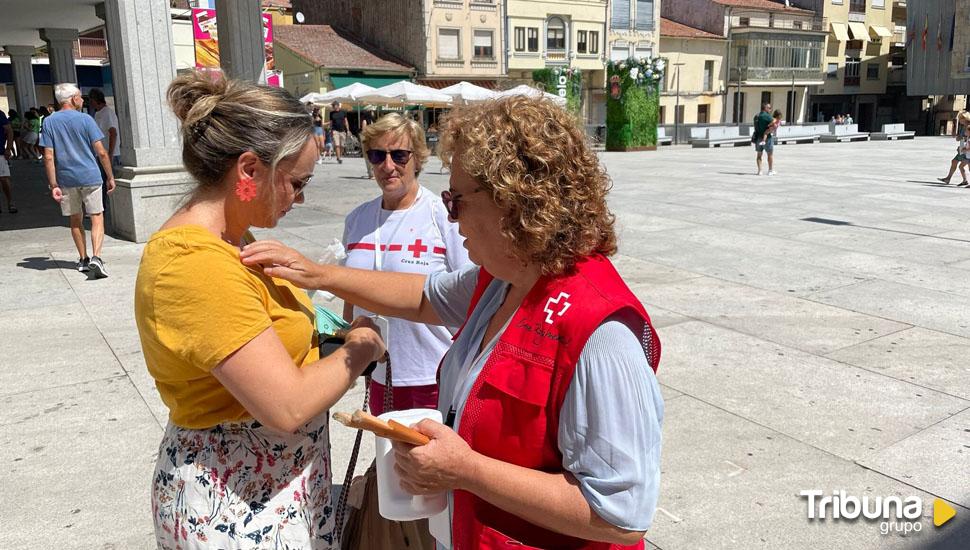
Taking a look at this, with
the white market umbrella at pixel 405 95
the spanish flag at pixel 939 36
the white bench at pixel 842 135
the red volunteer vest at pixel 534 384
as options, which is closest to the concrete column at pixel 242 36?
the white market umbrella at pixel 405 95

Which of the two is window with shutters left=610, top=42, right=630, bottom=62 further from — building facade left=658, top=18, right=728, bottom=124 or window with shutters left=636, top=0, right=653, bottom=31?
building facade left=658, top=18, right=728, bottom=124

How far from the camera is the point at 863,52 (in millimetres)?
59156

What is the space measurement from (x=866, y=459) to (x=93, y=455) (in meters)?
3.87

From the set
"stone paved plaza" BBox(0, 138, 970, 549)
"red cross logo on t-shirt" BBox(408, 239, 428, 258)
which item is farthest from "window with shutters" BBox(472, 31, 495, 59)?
"red cross logo on t-shirt" BBox(408, 239, 428, 258)

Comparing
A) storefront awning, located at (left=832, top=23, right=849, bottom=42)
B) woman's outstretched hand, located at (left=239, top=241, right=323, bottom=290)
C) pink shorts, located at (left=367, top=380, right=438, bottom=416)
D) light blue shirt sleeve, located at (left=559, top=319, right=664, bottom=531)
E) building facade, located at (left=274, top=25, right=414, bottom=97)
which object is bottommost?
pink shorts, located at (left=367, top=380, right=438, bottom=416)

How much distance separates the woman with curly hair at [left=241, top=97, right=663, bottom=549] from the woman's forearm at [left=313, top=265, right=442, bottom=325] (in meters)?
0.54

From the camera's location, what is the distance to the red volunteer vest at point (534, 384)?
1.38 metres

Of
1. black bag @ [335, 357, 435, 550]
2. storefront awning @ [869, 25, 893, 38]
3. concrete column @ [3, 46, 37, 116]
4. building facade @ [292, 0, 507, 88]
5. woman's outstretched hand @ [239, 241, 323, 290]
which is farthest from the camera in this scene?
storefront awning @ [869, 25, 893, 38]

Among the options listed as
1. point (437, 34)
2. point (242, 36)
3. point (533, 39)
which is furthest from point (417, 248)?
point (533, 39)

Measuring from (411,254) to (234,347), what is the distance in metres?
1.65

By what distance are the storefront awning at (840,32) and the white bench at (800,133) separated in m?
24.1

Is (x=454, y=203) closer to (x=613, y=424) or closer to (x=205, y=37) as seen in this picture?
(x=613, y=424)

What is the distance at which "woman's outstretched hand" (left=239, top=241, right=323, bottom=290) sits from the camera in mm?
1716

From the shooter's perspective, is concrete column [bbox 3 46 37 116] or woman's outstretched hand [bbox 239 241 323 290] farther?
concrete column [bbox 3 46 37 116]
